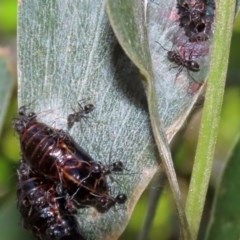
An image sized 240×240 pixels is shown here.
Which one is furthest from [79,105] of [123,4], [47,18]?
[123,4]

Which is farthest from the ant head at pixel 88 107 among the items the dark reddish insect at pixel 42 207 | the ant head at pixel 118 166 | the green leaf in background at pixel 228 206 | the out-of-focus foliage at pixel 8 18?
the out-of-focus foliage at pixel 8 18

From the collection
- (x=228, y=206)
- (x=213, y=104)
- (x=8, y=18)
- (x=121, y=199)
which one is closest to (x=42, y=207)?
(x=121, y=199)

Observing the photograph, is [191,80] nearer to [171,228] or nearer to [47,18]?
[47,18]

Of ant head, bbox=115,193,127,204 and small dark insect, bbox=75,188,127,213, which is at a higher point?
ant head, bbox=115,193,127,204

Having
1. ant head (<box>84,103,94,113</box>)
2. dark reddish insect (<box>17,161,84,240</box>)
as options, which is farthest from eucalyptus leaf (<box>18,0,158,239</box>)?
dark reddish insect (<box>17,161,84,240</box>)

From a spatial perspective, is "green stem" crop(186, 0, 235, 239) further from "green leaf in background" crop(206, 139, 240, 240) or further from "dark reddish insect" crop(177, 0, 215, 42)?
"green leaf in background" crop(206, 139, 240, 240)

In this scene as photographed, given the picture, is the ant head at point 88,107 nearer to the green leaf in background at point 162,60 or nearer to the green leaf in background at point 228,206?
the green leaf in background at point 162,60
